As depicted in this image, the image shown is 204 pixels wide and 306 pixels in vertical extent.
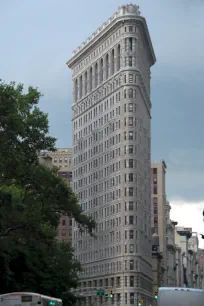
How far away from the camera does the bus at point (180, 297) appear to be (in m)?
43.7

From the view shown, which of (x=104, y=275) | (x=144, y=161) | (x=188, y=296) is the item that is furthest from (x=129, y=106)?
(x=188, y=296)

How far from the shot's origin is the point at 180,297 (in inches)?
1725

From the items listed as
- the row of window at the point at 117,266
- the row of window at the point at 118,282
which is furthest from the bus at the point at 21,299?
the row of window at the point at 118,282

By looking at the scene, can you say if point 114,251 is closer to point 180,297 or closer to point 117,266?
point 117,266

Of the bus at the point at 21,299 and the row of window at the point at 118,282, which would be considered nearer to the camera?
the bus at the point at 21,299

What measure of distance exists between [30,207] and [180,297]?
19326 millimetres

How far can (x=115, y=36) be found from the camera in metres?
197

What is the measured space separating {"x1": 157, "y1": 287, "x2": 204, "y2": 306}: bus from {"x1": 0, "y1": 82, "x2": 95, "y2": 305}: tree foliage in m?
15.1

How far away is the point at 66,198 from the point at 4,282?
9.54m

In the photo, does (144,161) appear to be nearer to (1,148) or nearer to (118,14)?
(118,14)

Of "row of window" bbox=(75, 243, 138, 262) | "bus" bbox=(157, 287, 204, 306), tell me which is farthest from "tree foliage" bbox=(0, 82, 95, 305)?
"row of window" bbox=(75, 243, 138, 262)

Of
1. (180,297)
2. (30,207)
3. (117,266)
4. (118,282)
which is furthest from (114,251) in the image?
(180,297)

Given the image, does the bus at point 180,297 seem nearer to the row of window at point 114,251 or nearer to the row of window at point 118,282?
the row of window at point 114,251

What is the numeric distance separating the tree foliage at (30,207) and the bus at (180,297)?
15.1m
